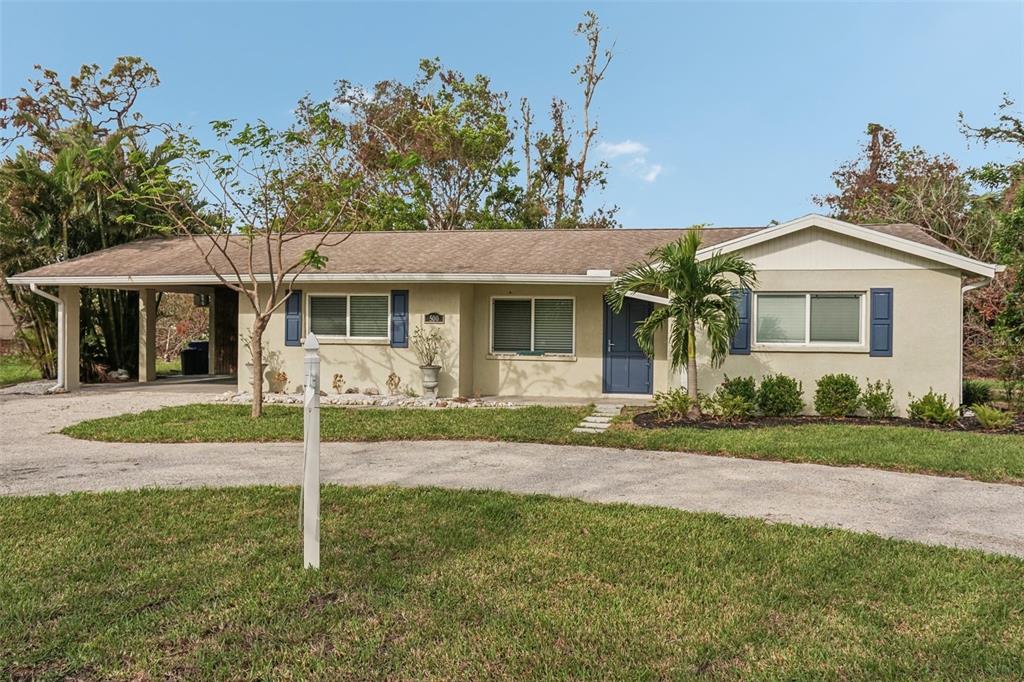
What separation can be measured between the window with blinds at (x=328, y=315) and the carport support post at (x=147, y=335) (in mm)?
5699

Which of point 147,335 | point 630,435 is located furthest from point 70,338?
point 630,435

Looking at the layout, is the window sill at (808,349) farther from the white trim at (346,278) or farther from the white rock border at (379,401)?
the white rock border at (379,401)

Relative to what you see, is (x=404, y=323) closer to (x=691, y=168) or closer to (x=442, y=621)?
(x=442, y=621)

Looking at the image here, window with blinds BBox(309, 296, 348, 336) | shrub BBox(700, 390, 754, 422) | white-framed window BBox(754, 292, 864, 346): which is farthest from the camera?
window with blinds BBox(309, 296, 348, 336)

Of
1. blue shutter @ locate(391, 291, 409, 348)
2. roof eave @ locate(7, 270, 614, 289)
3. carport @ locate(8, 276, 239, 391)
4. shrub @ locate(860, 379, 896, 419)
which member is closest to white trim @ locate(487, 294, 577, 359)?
roof eave @ locate(7, 270, 614, 289)

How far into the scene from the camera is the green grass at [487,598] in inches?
108

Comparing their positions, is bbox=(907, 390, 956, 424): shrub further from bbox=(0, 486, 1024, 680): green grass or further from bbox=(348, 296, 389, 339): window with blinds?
bbox=(348, 296, 389, 339): window with blinds

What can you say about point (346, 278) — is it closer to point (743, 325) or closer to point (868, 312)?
point (743, 325)

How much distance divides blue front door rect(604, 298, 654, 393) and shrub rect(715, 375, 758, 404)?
92.8 inches

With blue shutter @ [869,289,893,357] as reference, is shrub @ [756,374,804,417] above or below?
below

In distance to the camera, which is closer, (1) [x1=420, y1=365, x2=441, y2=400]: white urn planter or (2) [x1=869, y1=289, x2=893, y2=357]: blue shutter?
(2) [x1=869, y1=289, x2=893, y2=357]: blue shutter

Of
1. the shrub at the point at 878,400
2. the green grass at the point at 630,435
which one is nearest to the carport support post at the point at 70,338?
the green grass at the point at 630,435

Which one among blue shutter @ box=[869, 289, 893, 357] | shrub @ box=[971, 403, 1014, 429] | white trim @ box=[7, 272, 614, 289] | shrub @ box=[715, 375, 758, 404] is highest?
white trim @ box=[7, 272, 614, 289]

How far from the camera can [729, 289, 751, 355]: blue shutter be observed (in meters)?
10.3
